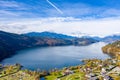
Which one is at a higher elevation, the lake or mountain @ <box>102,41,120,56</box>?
mountain @ <box>102,41,120,56</box>

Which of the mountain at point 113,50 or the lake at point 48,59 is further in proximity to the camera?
the mountain at point 113,50

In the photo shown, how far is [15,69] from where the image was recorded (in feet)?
273

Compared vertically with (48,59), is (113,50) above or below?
above

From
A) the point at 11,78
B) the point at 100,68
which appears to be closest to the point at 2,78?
the point at 11,78

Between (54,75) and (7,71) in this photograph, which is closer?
(54,75)

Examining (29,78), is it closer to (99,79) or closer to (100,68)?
(99,79)

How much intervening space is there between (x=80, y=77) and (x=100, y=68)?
14184mm

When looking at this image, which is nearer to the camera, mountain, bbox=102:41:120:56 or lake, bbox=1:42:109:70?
lake, bbox=1:42:109:70

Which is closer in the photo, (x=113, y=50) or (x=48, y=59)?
(x=48, y=59)

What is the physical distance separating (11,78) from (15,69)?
15.0 metres

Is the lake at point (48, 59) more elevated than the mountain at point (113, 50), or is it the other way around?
the mountain at point (113, 50)

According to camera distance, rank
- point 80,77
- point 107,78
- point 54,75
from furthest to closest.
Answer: point 54,75 < point 80,77 < point 107,78

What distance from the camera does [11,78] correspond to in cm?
6812

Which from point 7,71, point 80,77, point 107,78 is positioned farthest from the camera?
point 7,71
